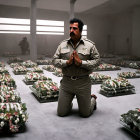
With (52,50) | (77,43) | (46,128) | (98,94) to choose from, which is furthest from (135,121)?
(52,50)

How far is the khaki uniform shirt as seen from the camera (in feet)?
15.7

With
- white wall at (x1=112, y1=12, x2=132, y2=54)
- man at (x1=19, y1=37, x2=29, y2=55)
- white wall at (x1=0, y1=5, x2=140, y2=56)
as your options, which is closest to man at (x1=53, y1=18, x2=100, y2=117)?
white wall at (x1=0, y1=5, x2=140, y2=56)

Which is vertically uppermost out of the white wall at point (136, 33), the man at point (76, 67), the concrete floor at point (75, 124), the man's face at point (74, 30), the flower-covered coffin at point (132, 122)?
the white wall at point (136, 33)

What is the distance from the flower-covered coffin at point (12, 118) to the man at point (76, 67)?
3.63ft

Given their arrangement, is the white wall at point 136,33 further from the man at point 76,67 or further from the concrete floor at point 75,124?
the man at point 76,67

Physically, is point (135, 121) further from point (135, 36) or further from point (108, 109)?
point (135, 36)

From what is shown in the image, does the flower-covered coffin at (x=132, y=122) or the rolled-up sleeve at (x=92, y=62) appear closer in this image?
the flower-covered coffin at (x=132, y=122)

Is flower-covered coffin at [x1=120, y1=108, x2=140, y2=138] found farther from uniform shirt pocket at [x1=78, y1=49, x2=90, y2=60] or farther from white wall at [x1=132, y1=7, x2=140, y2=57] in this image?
white wall at [x1=132, y1=7, x2=140, y2=57]

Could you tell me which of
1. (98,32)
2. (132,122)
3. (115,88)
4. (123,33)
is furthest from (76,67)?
(98,32)

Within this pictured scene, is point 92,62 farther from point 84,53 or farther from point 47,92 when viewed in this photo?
point 47,92

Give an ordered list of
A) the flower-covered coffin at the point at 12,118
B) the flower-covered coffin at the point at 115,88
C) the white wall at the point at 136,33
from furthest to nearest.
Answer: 1. the white wall at the point at 136,33
2. the flower-covered coffin at the point at 115,88
3. the flower-covered coffin at the point at 12,118

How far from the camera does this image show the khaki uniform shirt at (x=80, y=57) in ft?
15.7

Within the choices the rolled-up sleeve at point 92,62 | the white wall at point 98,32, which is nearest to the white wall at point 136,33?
the white wall at point 98,32

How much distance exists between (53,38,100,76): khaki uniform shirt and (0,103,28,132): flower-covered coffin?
4.58 ft
